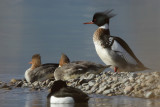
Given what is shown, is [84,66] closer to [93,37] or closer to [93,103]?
[93,37]

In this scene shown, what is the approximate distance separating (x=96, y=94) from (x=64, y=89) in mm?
1389

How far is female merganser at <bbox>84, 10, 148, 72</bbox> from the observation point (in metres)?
9.25

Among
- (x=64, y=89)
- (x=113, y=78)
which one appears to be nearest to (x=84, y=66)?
(x=113, y=78)

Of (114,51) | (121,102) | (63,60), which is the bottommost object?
(121,102)

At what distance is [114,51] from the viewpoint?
9.26 metres

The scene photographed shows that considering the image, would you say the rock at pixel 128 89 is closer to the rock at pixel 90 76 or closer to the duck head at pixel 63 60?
the rock at pixel 90 76

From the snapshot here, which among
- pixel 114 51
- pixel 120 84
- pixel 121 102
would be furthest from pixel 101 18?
pixel 121 102

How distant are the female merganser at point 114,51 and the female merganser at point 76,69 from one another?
480 mm

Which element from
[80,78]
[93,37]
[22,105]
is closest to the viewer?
[22,105]

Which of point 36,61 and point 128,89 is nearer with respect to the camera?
point 128,89

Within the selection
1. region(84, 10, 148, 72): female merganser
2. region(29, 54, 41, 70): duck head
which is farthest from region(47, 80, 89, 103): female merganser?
region(29, 54, 41, 70): duck head

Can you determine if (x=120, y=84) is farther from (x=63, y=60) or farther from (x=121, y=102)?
(x=63, y=60)

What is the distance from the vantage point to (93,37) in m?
9.79

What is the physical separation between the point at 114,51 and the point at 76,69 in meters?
1.10
